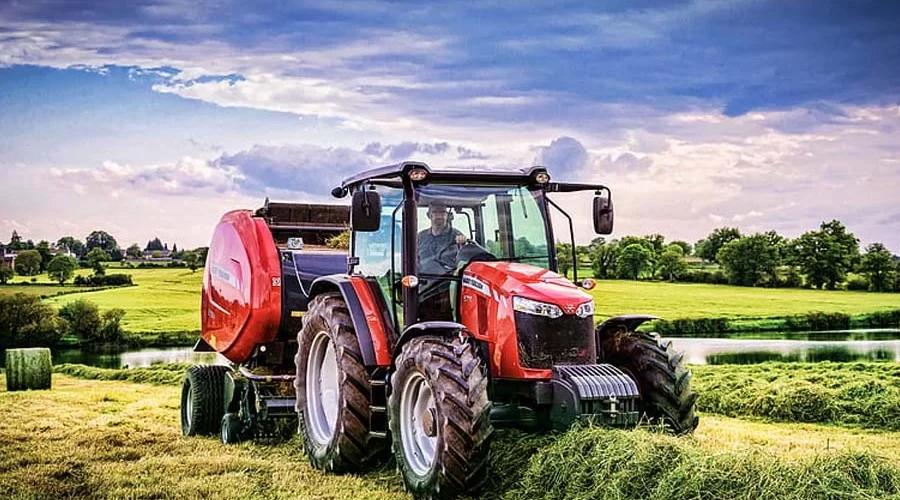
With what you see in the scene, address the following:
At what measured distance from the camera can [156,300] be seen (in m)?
30.5

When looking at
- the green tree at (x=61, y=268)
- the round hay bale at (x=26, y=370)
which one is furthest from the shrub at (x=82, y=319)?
the round hay bale at (x=26, y=370)

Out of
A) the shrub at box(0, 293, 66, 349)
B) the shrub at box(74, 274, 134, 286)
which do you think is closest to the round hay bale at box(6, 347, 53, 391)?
the shrub at box(0, 293, 66, 349)

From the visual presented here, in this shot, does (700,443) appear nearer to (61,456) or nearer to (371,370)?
(371,370)

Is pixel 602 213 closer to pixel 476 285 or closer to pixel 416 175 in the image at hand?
pixel 476 285

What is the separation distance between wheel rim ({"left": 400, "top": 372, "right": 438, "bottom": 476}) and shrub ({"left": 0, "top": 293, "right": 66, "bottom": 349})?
21.0 metres

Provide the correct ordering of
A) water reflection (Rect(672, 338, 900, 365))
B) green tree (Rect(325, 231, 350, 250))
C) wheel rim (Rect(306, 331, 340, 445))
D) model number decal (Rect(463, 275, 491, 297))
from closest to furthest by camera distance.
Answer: model number decal (Rect(463, 275, 491, 297)) < wheel rim (Rect(306, 331, 340, 445)) < green tree (Rect(325, 231, 350, 250)) < water reflection (Rect(672, 338, 900, 365))

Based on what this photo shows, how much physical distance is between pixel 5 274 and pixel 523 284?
24139mm

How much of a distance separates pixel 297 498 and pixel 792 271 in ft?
100

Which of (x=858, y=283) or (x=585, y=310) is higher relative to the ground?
(x=585, y=310)

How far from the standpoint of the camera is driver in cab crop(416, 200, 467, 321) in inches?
328

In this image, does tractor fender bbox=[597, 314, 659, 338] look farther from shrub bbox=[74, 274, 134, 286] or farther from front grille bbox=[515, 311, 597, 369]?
shrub bbox=[74, 274, 134, 286]

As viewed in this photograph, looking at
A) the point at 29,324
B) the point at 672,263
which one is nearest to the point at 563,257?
the point at 29,324

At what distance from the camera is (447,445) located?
699cm

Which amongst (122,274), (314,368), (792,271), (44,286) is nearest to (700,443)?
(314,368)
